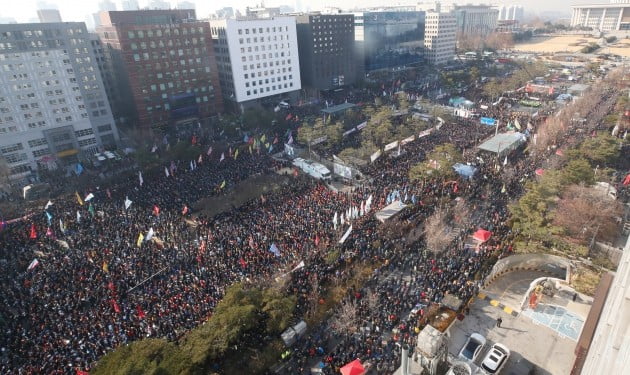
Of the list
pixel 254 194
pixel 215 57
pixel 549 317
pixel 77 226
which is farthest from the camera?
pixel 215 57

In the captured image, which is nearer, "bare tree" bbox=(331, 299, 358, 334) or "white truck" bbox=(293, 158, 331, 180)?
"bare tree" bbox=(331, 299, 358, 334)

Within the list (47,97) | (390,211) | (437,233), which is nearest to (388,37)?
(47,97)

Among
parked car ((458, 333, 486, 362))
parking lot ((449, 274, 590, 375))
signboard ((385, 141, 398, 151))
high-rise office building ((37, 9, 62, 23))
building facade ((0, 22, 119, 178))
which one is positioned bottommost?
parking lot ((449, 274, 590, 375))

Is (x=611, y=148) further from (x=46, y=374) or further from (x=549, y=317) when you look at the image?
(x=46, y=374)

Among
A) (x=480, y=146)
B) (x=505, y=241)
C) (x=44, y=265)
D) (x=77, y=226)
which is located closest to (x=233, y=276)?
(x=44, y=265)

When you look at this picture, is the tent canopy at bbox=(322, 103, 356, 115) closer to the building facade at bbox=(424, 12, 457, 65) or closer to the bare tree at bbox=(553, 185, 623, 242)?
the bare tree at bbox=(553, 185, 623, 242)

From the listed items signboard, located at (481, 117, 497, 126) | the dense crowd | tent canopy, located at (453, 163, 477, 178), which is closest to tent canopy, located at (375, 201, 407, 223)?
the dense crowd

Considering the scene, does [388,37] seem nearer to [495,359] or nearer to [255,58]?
[255,58]
